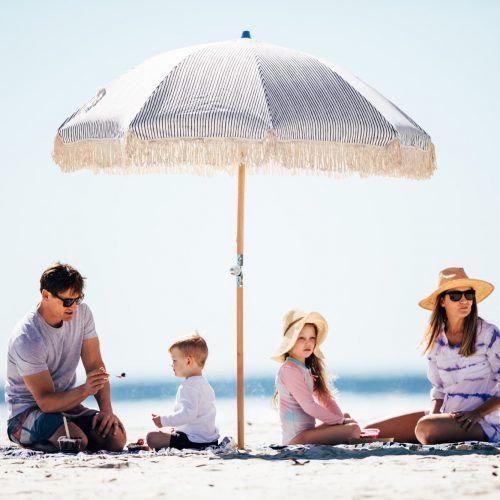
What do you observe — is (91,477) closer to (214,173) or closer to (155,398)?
(214,173)

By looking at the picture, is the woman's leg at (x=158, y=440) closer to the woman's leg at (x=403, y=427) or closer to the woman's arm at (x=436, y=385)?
the woman's leg at (x=403, y=427)

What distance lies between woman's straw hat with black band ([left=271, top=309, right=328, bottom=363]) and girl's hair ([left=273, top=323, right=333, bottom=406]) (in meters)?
0.05

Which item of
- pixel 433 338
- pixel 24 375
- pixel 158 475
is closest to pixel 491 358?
pixel 433 338

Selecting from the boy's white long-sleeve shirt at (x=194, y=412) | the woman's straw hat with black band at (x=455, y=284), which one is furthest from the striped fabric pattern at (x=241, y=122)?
the boy's white long-sleeve shirt at (x=194, y=412)

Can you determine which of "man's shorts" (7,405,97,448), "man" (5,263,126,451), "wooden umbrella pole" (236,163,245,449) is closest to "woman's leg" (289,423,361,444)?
"wooden umbrella pole" (236,163,245,449)

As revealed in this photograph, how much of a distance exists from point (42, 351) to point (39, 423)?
1.50 feet

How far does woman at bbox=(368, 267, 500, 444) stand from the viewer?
276 inches

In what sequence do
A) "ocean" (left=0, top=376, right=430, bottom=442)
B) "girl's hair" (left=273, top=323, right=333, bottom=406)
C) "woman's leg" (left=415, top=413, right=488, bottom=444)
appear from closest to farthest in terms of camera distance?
"woman's leg" (left=415, top=413, right=488, bottom=444), "girl's hair" (left=273, top=323, right=333, bottom=406), "ocean" (left=0, top=376, right=430, bottom=442)

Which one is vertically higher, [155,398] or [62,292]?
[62,292]

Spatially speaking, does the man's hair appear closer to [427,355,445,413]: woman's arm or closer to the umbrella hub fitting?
the umbrella hub fitting

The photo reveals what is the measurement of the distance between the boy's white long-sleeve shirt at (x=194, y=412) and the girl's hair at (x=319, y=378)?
1.65 feet

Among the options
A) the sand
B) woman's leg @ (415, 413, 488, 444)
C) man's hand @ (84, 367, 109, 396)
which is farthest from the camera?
woman's leg @ (415, 413, 488, 444)

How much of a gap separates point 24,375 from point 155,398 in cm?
1912

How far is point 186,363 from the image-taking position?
7.03 m
